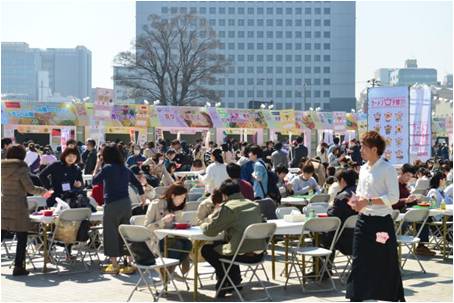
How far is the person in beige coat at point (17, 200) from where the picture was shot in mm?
8516

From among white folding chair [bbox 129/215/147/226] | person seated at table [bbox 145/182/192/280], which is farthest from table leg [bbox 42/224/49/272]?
person seated at table [bbox 145/182/192/280]

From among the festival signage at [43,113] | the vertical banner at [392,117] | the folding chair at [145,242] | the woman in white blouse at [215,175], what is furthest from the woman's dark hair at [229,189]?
the festival signage at [43,113]

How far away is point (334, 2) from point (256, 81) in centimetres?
1982

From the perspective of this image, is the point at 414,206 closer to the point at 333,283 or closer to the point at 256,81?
the point at 333,283

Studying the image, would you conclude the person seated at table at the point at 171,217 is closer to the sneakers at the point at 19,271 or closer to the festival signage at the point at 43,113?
the sneakers at the point at 19,271

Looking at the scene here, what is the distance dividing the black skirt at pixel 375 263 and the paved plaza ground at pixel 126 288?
3.90 feet

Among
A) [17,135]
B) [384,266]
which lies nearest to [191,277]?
[384,266]

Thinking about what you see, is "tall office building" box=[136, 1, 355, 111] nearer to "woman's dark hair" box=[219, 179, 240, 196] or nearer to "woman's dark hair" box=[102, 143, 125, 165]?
"woman's dark hair" box=[102, 143, 125, 165]

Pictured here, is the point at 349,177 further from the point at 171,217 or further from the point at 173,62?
the point at 173,62

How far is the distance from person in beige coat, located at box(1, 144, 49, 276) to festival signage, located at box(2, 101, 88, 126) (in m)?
19.3

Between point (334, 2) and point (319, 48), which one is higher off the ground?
point (334, 2)

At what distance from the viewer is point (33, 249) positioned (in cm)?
1003

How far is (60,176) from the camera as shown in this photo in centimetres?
935

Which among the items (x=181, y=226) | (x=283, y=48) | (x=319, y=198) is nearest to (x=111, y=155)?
(x=181, y=226)
